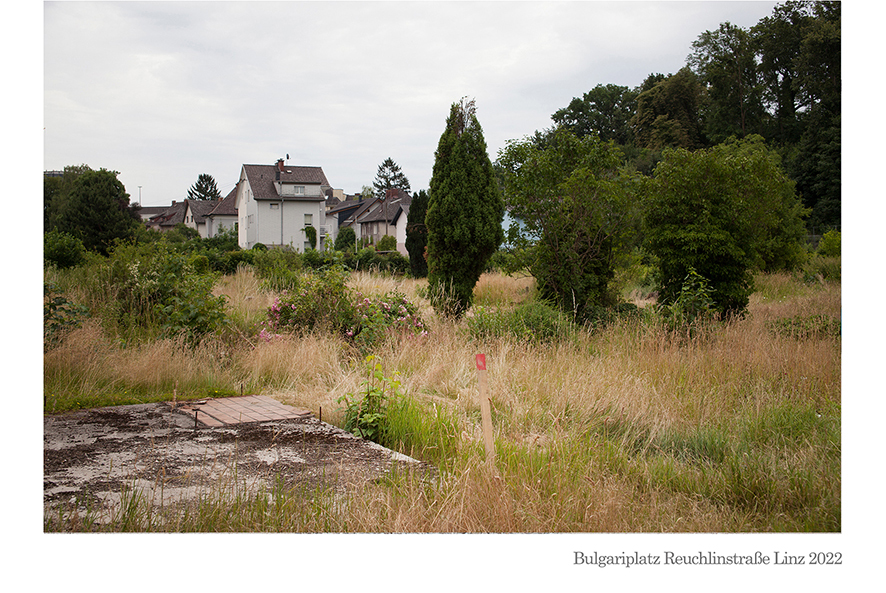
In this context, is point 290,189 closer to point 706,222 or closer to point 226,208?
point 226,208

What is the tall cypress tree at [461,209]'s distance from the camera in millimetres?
8430

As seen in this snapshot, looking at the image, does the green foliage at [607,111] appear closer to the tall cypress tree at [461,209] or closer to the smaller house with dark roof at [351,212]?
the tall cypress tree at [461,209]

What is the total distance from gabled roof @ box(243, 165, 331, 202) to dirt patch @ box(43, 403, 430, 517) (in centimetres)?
3224

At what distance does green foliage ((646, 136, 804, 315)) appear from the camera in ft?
24.0

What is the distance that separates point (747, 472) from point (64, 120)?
16.4ft

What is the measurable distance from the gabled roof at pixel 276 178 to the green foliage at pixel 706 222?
1168 inches

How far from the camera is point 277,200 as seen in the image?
34.6 meters

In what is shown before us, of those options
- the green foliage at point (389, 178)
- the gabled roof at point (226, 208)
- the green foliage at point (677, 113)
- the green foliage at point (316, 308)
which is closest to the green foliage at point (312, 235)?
the gabled roof at point (226, 208)

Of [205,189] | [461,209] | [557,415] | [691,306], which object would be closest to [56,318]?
[557,415]

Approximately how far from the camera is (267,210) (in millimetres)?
35219

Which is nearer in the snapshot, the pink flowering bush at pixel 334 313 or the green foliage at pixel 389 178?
the pink flowering bush at pixel 334 313

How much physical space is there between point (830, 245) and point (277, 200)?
94.8 feet
